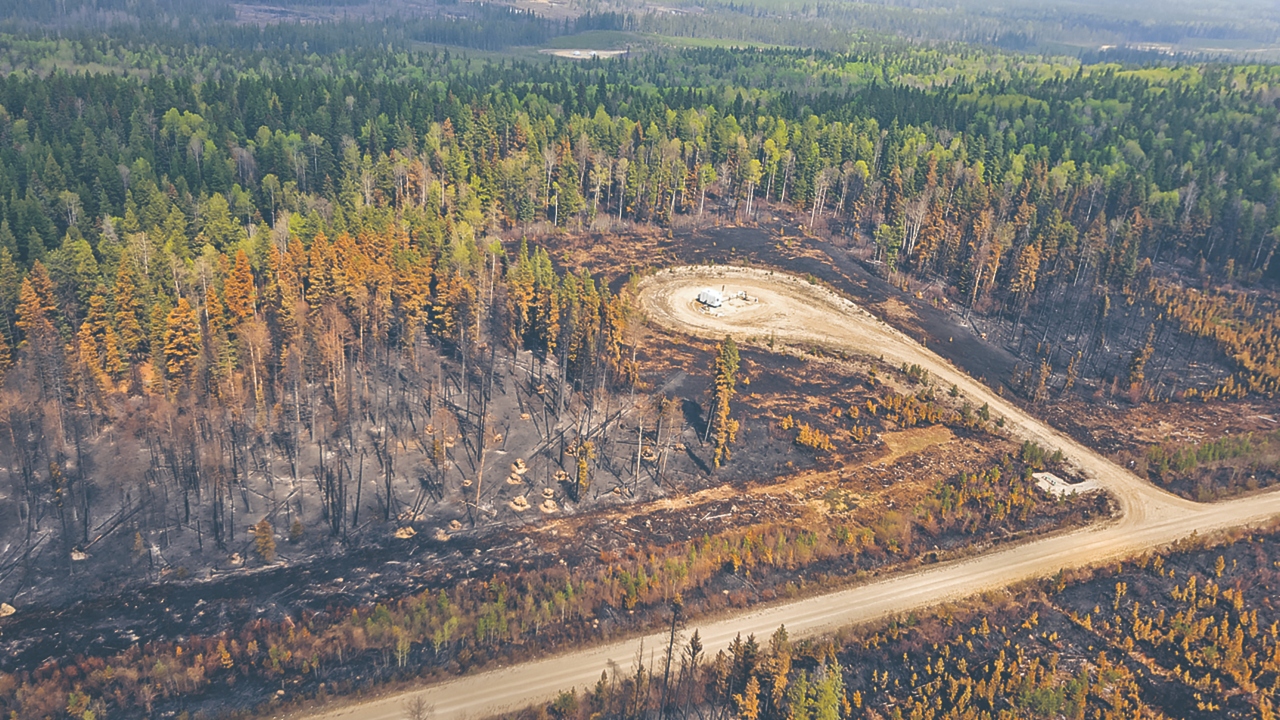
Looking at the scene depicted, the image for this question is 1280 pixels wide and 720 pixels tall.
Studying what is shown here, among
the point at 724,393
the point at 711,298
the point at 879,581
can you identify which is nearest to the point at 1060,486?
the point at 879,581

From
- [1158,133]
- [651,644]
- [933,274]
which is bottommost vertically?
[651,644]

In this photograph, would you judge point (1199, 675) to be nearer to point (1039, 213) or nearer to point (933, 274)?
point (933, 274)

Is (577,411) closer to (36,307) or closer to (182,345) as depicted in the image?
(182,345)

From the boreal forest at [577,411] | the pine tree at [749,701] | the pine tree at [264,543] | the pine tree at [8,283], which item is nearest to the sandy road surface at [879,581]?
the boreal forest at [577,411]

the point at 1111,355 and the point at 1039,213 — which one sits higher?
the point at 1039,213

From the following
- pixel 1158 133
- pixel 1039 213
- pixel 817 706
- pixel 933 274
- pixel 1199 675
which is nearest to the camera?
pixel 817 706

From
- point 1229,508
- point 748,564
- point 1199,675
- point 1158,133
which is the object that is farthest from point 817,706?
point 1158,133
